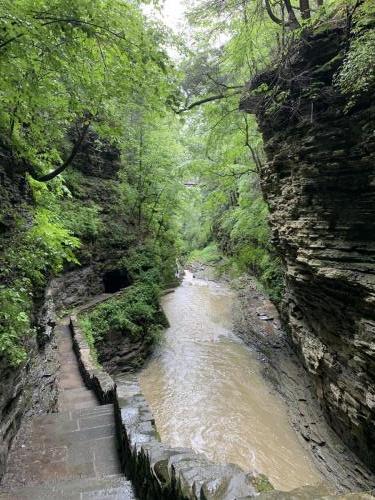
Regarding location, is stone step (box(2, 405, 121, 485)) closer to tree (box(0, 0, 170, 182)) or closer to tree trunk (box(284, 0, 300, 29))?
tree (box(0, 0, 170, 182))

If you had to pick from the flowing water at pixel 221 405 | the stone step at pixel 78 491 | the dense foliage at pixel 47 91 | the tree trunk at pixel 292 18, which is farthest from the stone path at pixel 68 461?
the tree trunk at pixel 292 18

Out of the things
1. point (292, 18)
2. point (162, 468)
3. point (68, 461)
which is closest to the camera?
point (162, 468)

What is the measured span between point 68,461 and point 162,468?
213 centimetres

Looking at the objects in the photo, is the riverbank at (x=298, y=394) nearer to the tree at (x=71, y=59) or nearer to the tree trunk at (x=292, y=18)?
the tree at (x=71, y=59)

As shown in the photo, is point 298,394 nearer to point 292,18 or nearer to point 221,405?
point 221,405

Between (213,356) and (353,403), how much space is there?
659cm

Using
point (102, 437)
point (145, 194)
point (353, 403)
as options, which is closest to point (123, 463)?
point (102, 437)

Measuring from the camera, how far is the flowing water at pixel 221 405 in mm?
7336

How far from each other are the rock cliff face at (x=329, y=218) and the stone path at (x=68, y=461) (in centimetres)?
450

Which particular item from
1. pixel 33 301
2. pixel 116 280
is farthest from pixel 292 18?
pixel 116 280

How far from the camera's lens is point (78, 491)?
343 cm

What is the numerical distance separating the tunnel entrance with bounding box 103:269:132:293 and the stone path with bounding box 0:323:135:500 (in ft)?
31.7

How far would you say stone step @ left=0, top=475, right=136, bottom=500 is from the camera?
3.35 m

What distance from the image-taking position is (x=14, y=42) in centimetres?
361
